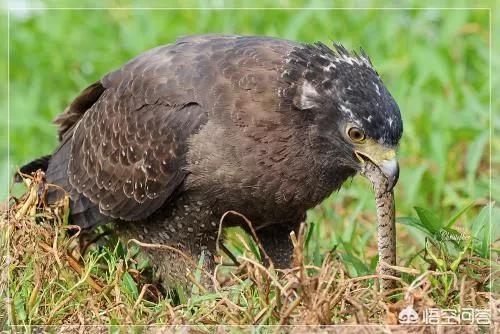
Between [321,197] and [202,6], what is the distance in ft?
12.6

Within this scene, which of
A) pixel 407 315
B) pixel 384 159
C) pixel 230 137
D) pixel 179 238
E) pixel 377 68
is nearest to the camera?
pixel 407 315

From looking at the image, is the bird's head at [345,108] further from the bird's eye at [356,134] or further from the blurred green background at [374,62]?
the blurred green background at [374,62]

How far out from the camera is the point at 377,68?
25.0 ft

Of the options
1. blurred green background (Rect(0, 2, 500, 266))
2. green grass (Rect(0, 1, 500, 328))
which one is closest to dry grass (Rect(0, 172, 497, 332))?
green grass (Rect(0, 1, 500, 328))

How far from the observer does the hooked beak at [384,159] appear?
439 cm

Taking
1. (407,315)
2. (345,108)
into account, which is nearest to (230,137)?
(345,108)

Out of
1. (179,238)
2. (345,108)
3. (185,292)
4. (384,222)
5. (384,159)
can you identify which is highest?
(345,108)

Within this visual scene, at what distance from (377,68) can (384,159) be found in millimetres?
3286

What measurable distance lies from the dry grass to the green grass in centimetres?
102

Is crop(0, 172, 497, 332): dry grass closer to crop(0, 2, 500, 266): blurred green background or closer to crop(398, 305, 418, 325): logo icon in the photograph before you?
crop(398, 305, 418, 325): logo icon

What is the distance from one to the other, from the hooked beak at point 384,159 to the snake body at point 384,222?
0.05 m

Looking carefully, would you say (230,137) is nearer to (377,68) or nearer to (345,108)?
(345,108)

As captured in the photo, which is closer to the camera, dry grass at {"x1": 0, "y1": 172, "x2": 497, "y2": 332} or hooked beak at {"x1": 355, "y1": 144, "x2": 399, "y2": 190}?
dry grass at {"x1": 0, "y1": 172, "x2": 497, "y2": 332}

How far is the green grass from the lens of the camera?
640 centimetres
